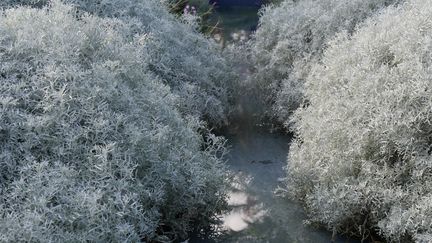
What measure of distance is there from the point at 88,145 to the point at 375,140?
1.64 meters

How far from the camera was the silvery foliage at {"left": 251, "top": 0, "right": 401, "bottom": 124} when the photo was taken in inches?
189

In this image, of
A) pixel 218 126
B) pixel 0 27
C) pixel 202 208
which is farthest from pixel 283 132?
pixel 0 27

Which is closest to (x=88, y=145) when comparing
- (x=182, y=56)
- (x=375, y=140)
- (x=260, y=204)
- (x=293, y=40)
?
(x=260, y=204)

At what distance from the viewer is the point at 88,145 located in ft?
9.50

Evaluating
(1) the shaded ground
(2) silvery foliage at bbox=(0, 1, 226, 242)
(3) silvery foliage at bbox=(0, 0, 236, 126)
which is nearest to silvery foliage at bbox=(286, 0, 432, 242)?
(1) the shaded ground

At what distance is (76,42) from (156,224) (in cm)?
105

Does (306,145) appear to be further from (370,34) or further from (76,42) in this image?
(76,42)

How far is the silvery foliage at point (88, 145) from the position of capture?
2.61m

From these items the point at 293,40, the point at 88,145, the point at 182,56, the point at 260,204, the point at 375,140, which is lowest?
the point at 260,204

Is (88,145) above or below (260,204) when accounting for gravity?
above

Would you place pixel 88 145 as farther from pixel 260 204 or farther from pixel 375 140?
pixel 375 140

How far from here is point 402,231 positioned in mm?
3199

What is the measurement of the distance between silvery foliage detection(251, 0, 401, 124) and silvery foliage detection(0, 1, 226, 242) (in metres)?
1.49

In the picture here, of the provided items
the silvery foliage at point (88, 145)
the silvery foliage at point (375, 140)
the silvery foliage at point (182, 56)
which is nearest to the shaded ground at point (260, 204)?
the silvery foliage at point (375, 140)
